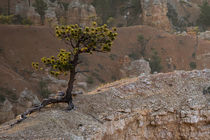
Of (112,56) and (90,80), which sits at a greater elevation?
(112,56)

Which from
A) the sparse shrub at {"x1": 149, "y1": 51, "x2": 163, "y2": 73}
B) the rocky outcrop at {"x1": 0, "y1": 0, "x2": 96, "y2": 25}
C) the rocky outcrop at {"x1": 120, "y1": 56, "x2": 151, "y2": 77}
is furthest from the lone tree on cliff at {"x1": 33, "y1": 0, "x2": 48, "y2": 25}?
the sparse shrub at {"x1": 149, "y1": 51, "x2": 163, "y2": 73}

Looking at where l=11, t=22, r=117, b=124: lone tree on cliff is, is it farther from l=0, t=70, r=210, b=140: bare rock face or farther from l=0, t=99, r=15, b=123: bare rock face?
l=0, t=99, r=15, b=123: bare rock face

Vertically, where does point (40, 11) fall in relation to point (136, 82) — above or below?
above

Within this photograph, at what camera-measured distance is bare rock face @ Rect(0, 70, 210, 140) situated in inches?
463

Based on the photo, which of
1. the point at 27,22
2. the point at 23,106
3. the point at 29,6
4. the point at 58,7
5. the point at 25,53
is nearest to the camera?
the point at 23,106

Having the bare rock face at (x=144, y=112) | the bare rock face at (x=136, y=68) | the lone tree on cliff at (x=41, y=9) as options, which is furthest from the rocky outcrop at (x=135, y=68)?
the bare rock face at (x=144, y=112)

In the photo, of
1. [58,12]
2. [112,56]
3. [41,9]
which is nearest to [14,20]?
[41,9]

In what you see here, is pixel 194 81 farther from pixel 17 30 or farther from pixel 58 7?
pixel 58 7

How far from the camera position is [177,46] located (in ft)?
169

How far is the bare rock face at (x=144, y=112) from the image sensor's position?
38.6ft

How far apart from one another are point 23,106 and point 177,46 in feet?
104

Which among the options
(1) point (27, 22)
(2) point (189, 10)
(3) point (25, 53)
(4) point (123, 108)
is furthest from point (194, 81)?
(2) point (189, 10)

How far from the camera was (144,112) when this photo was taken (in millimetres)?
13727

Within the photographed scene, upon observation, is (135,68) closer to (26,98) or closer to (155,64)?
(155,64)
